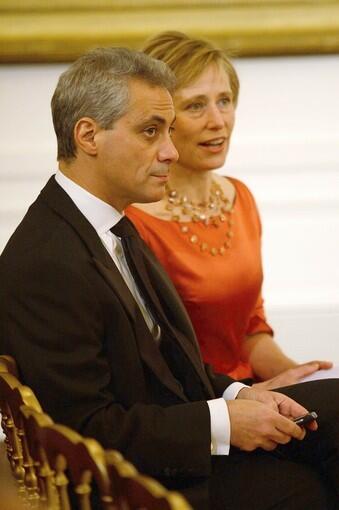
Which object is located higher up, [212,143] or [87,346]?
[212,143]

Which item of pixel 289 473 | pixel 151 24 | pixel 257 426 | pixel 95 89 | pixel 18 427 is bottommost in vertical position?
pixel 289 473

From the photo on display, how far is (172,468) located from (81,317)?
34 cm

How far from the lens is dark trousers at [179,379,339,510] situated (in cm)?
229

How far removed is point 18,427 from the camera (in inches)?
80.7

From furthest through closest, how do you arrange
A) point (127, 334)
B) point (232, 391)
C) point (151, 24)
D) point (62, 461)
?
point (151, 24), point (232, 391), point (127, 334), point (62, 461)

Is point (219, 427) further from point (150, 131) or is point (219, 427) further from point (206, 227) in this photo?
point (206, 227)

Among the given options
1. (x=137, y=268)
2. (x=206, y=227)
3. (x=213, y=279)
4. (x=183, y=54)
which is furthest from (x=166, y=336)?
(x=183, y=54)

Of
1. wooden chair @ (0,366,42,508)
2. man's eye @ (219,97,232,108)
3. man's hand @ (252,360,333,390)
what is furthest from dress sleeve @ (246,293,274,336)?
wooden chair @ (0,366,42,508)

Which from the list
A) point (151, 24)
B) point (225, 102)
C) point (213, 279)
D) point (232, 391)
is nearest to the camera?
point (232, 391)

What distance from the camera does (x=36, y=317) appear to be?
210 centimetres

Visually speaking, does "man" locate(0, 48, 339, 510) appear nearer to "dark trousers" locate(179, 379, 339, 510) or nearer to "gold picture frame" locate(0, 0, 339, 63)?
"dark trousers" locate(179, 379, 339, 510)

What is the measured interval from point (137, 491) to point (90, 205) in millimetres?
860

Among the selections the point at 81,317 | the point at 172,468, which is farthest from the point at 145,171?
the point at 172,468

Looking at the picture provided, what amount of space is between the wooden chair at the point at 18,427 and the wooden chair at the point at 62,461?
47mm
